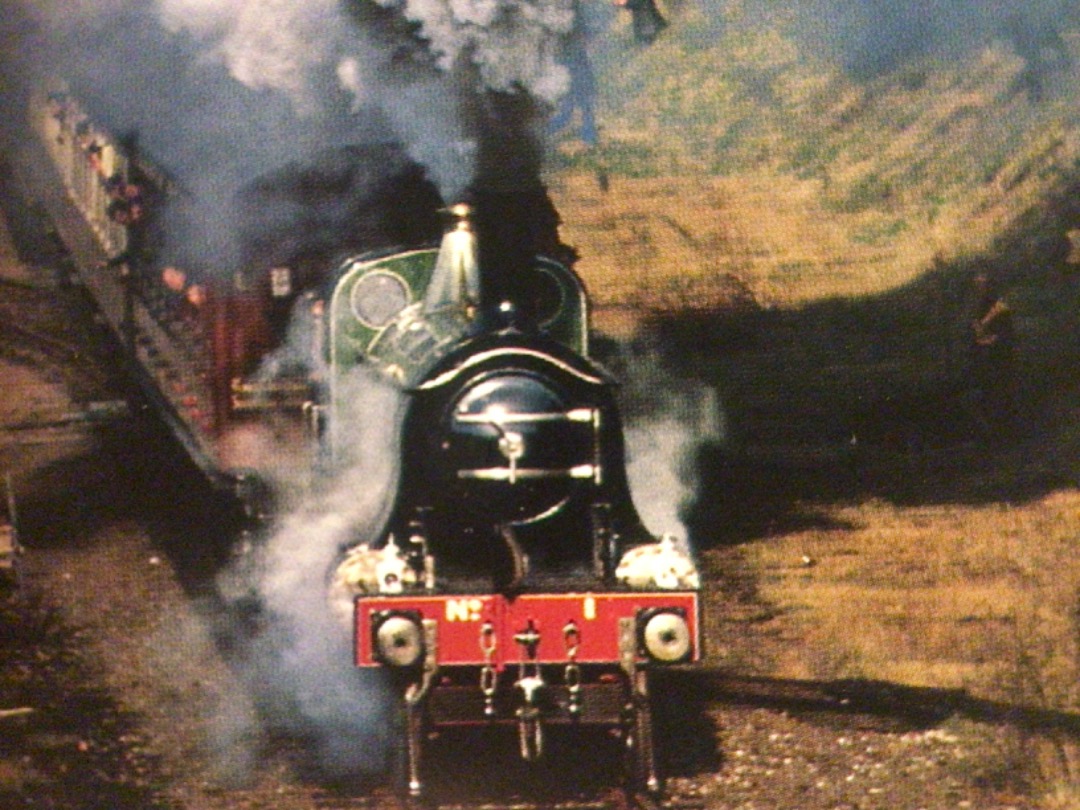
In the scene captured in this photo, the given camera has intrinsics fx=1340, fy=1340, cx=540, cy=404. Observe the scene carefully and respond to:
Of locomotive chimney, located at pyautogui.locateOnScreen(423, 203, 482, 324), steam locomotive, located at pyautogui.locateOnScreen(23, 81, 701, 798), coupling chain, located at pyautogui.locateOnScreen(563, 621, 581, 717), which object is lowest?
coupling chain, located at pyautogui.locateOnScreen(563, 621, 581, 717)

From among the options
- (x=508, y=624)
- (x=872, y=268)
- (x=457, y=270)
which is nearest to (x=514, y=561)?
(x=508, y=624)

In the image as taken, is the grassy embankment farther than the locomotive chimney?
Yes

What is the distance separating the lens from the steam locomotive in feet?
10.3

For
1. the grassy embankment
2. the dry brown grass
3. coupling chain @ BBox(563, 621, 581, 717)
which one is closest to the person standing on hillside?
the grassy embankment

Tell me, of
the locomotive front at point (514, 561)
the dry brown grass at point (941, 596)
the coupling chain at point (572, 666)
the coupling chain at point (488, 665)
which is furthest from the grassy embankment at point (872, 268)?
the coupling chain at point (488, 665)

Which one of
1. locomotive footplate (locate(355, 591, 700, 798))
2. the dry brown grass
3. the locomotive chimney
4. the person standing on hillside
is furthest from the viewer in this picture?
the person standing on hillside

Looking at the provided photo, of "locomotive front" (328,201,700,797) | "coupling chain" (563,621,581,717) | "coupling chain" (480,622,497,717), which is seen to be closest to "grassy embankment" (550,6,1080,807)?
"locomotive front" (328,201,700,797)

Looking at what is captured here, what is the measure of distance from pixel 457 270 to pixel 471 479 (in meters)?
0.55

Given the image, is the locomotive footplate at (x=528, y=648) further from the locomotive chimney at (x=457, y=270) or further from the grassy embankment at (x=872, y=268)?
the locomotive chimney at (x=457, y=270)

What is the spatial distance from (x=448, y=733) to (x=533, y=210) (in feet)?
4.55

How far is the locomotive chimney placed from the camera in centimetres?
335

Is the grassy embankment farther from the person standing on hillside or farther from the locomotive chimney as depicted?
the locomotive chimney

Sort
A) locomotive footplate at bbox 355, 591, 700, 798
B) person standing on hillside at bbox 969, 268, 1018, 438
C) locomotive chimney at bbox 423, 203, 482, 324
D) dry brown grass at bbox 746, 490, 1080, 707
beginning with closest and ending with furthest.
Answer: locomotive footplate at bbox 355, 591, 700, 798
locomotive chimney at bbox 423, 203, 482, 324
dry brown grass at bbox 746, 490, 1080, 707
person standing on hillside at bbox 969, 268, 1018, 438

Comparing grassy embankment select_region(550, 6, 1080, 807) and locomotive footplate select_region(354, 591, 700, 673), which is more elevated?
grassy embankment select_region(550, 6, 1080, 807)
